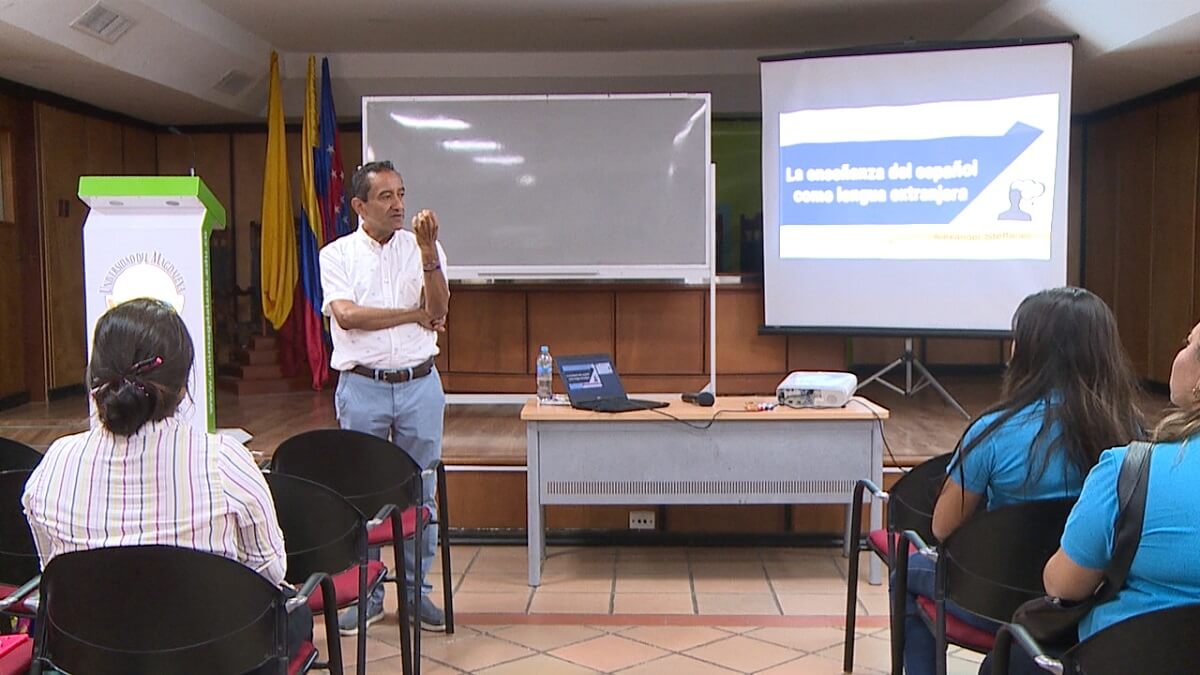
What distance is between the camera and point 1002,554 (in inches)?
76.0

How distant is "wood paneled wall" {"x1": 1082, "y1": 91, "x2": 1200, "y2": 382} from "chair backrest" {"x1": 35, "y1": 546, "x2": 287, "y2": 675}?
20.6 feet

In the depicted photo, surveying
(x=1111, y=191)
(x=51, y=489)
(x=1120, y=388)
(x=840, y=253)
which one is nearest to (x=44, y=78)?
(x=840, y=253)

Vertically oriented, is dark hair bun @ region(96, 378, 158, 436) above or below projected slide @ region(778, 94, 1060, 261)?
below

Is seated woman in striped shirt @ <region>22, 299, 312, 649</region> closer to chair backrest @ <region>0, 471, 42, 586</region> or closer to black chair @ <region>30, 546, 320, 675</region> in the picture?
black chair @ <region>30, 546, 320, 675</region>

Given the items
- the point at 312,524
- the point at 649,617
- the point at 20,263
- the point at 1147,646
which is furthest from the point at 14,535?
the point at 20,263

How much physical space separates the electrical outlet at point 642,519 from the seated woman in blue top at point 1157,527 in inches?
108

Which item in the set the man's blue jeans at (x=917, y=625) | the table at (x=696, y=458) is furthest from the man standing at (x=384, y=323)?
the man's blue jeans at (x=917, y=625)

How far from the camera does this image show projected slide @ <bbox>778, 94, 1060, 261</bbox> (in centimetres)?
499

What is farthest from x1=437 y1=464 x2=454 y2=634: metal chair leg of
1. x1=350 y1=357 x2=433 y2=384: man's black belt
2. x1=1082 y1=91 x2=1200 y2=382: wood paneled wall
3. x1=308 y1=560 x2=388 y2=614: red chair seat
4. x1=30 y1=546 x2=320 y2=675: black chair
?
x1=1082 y1=91 x2=1200 y2=382: wood paneled wall

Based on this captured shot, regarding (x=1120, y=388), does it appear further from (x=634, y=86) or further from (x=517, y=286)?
→ (x=634, y=86)

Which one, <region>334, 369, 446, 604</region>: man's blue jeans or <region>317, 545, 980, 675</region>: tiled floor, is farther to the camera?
<region>334, 369, 446, 604</region>: man's blue jeans

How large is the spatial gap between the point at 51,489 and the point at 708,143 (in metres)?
4.43

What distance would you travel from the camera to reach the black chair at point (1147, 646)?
1.36 m

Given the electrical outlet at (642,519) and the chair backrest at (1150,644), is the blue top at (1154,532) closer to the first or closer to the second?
the chair backrest at (1150,644)
